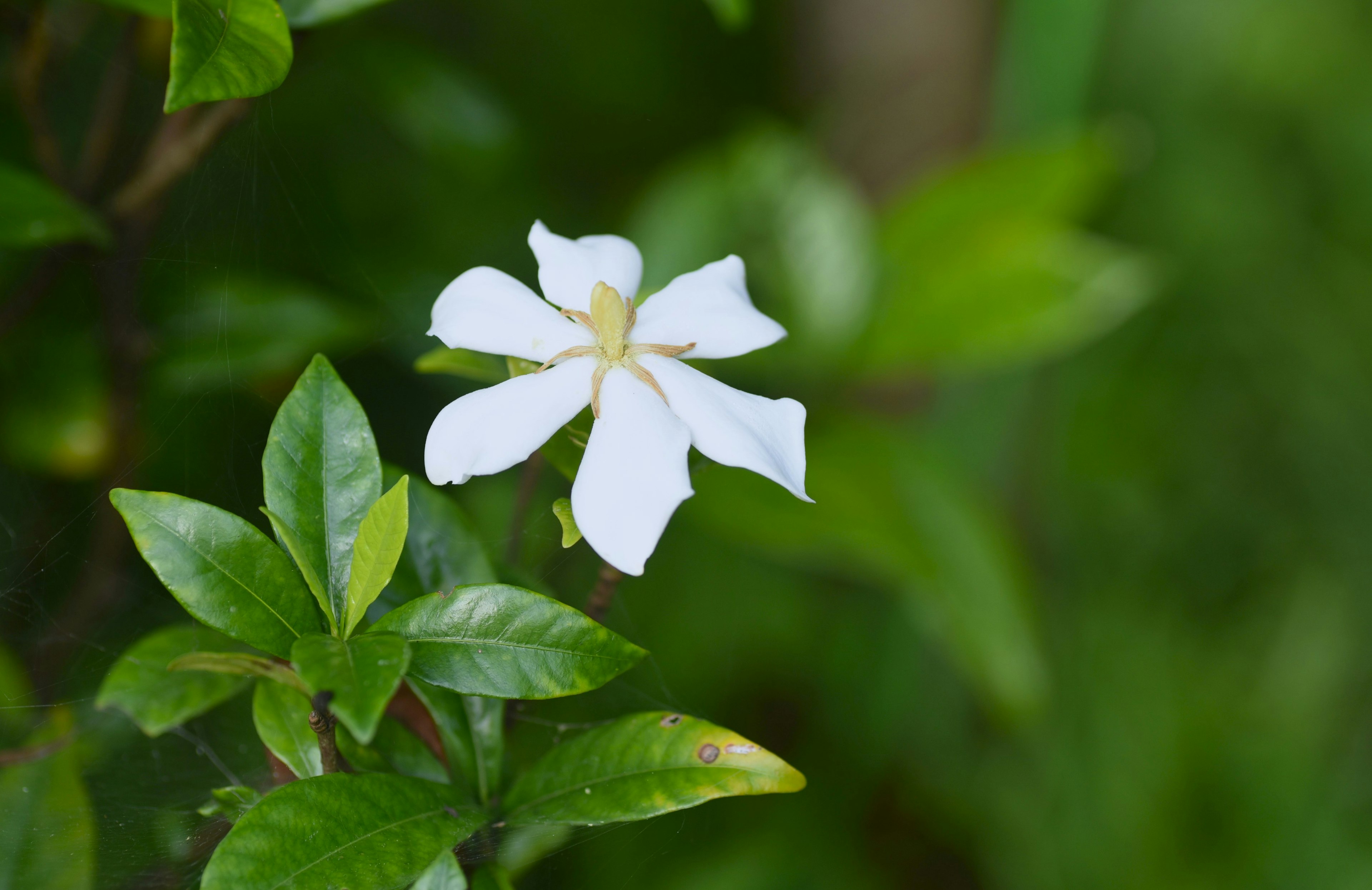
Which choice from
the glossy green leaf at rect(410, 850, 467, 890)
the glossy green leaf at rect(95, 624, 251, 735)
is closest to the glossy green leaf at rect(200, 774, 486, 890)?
the glossy green leaf at rect(410, 850, 467, 890)

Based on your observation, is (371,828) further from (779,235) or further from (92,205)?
(779,235)

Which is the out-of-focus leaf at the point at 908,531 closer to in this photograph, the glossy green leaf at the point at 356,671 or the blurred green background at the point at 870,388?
the blurred green background at the point at 870,388

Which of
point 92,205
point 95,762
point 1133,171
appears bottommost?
point 95,762

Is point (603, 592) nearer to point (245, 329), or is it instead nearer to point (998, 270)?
point (245, 329)

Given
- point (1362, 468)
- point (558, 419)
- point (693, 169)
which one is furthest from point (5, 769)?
point (1362, 468)

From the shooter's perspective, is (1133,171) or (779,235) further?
(1133,171)

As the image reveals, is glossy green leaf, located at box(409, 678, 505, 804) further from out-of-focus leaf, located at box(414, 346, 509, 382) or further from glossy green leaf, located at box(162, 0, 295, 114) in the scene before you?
glossy green leaf, located at box(162, 0, 295, 114)

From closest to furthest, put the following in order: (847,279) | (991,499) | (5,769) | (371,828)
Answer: (371,828) < (5,769) < (847,279) < (991,499)
